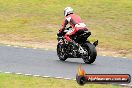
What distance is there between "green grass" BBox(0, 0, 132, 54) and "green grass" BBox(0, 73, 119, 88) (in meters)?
8.71

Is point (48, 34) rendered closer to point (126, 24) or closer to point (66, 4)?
point (126, 24)

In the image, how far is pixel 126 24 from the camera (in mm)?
28297

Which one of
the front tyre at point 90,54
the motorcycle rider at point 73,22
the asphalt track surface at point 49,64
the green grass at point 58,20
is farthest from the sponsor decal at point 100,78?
the green grass at point 58,20

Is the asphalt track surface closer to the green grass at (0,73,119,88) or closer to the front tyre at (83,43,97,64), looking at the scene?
the front tyre at (83,43,97,64)

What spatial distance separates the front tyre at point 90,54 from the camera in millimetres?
16016

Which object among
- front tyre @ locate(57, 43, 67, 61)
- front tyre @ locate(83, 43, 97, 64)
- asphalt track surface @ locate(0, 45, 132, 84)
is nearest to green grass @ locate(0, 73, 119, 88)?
asphalt track surface @ locate(0, 45, 132, 84)

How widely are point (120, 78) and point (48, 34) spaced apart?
1974 cm

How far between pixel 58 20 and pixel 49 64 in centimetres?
1353

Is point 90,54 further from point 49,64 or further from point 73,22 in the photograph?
point 49,64

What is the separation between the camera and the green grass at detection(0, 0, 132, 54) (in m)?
24.8

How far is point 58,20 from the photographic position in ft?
98.1

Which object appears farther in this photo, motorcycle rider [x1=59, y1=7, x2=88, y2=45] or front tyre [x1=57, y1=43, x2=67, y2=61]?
front tyre [x1=57, y1=43, x2=67, y2=61]

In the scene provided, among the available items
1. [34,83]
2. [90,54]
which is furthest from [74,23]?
[34,83]

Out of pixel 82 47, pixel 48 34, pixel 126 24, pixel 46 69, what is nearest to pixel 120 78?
pixel 46 69
